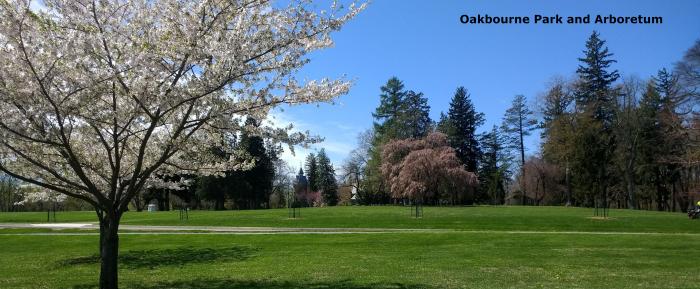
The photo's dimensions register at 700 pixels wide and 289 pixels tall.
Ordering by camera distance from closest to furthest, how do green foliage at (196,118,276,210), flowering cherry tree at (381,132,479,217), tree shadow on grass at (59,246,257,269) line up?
tree shadow on grass at (59,246,257,269) → flowering cherry tree at (381,132,479,217) → green foliage at (196,118,276,210)

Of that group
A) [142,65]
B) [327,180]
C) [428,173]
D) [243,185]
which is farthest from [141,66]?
[327,180]

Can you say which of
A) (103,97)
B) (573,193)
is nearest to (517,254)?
(103,97)

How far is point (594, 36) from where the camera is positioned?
60.7 m

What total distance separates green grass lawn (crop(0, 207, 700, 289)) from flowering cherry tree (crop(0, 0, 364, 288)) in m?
3.83

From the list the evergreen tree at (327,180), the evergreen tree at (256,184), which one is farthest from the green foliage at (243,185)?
the evergreen tree at (327,180)

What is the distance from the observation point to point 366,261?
551 inches

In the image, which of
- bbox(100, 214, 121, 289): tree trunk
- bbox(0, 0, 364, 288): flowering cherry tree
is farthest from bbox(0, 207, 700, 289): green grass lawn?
bbox(0, 0, 364, 288): flowering cherry tree

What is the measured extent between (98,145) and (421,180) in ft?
158

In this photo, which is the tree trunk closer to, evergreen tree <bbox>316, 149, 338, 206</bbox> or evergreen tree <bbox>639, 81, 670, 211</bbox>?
evergreen tree <bbox>639, 81, 670, 211</bbox>

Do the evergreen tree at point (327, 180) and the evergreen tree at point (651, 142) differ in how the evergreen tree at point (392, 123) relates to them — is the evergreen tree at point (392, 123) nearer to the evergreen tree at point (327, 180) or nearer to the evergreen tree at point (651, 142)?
the evergreen tree at point (327, 180)

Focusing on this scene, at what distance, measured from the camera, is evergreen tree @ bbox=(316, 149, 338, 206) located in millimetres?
76375

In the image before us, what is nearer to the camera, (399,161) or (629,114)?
(629,114)

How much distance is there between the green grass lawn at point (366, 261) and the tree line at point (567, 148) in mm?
27278

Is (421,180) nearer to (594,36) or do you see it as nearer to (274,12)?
(594,36)
